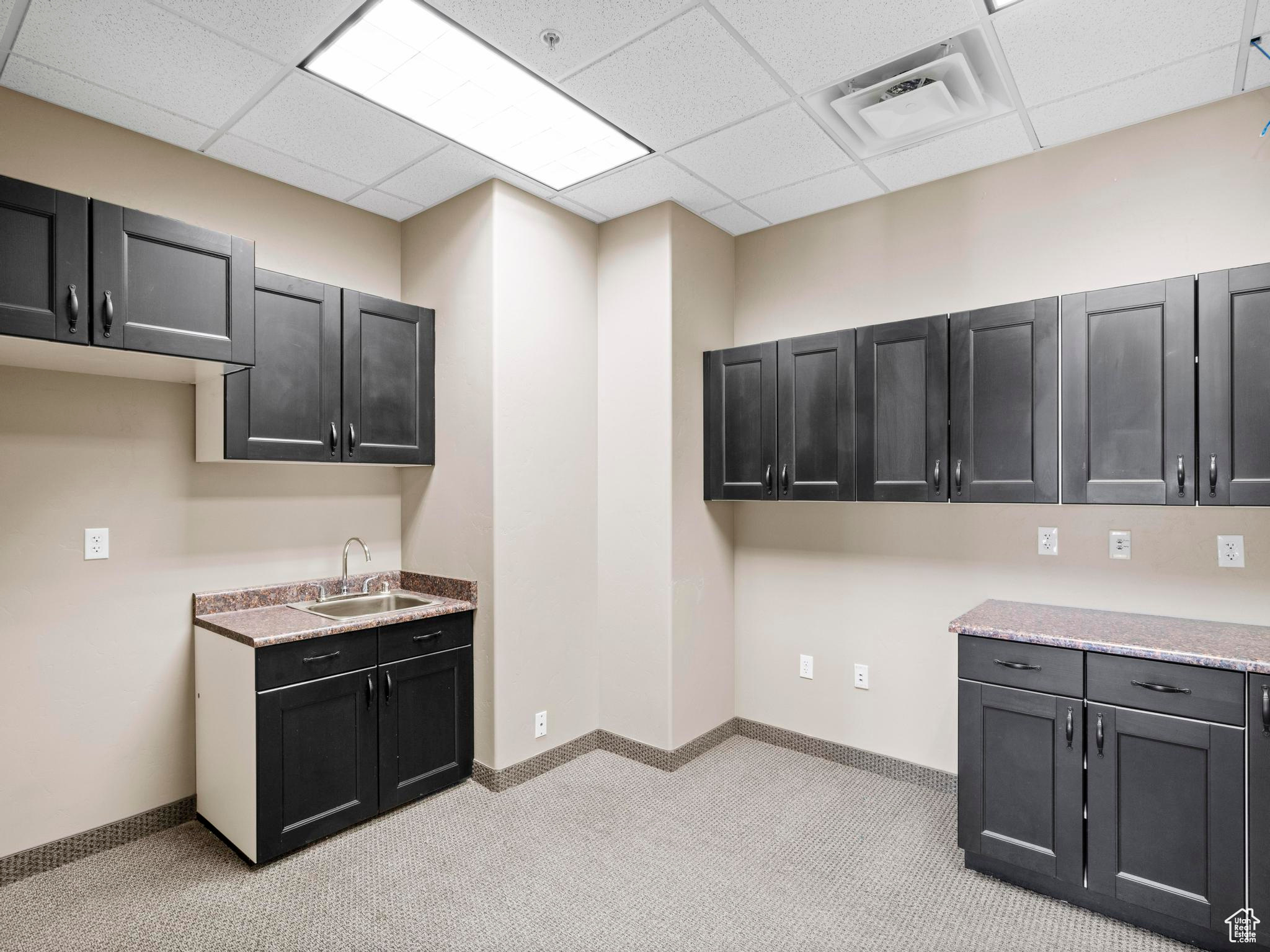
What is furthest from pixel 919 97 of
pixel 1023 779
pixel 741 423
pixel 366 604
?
pixel 366 604

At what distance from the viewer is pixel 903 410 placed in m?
2.90

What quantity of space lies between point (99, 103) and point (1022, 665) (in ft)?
12.6

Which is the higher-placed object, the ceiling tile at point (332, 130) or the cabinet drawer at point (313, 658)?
the ceiling tile at point (332, 130)

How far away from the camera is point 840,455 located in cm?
308

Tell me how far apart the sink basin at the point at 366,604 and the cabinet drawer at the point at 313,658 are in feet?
0.95

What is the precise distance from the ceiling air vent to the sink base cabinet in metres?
2.67

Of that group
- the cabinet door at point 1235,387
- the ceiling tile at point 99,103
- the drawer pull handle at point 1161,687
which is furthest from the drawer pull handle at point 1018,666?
the ceiling tile at point 99,103

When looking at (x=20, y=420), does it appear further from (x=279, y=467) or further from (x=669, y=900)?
(x=669, y=900)

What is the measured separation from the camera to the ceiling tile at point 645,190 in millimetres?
3035

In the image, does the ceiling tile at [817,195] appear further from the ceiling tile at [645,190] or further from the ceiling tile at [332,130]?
the ceiling tile at [332,130]

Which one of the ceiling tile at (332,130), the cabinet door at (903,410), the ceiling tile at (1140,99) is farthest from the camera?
the cabinet door at (903,410)

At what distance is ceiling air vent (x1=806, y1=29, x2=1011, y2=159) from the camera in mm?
2252

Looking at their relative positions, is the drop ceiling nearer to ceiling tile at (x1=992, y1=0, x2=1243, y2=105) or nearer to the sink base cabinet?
ceiling tile at (x1=992, y1=0, x2=1243, y2=105)

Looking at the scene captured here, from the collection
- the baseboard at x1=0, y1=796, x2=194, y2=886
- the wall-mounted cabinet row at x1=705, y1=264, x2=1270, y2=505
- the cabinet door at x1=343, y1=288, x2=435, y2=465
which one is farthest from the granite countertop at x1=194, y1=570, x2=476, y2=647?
the wall-mounted cabinet row at x1=705, y1=264, x2=1270, y2=505
